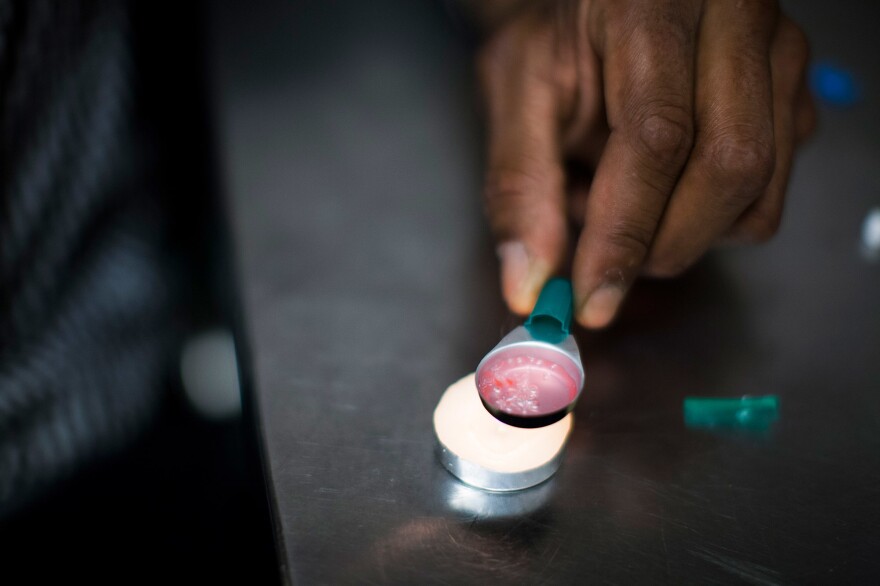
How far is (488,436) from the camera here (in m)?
0.78

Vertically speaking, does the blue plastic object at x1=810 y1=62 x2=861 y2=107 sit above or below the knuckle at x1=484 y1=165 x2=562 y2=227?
below

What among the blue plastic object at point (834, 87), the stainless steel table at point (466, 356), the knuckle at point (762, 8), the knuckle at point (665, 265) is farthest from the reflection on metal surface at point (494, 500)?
the blue plastic object at point (834, 87)

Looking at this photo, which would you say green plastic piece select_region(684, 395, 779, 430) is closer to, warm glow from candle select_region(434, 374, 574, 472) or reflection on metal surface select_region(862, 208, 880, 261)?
warm glow from candle select_region(434, 374, 574, 472)

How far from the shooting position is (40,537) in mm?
1107

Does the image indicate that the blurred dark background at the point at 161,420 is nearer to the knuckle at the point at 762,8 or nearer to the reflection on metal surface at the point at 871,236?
the knuckle at the point at 762,8

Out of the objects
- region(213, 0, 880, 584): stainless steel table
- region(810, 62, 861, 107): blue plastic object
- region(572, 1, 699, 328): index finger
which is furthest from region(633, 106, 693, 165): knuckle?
region(810, 62, 861, 107): blue plastic object

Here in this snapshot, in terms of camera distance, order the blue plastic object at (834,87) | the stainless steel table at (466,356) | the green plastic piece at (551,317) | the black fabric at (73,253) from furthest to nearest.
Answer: the blue plastic object at (834,87) → the black fabric at (73,253) → the green plastic piece at (551,317) → the stainless steel table at (466,356)

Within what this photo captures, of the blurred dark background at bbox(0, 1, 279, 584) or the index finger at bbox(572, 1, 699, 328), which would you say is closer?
the index finger at bbox(572, 1, 699, 328)

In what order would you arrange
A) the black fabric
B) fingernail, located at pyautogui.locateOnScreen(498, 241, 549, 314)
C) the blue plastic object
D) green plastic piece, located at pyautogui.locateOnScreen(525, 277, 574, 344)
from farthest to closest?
the blue plastic object
the black fabric
fingernail, located at pyautogui.locateOnScreen(498, 241, 549, 314)
green plastic piece, located at pyautogui.locateOnScreen(525, 277, 574, 344)

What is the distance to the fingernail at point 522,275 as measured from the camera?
36.6 inches

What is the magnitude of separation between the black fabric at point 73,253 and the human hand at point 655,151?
2.29 ft

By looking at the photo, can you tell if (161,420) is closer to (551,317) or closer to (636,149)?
(551,317)

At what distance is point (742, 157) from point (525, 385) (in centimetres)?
39

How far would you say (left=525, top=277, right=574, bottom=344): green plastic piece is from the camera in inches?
32.0
